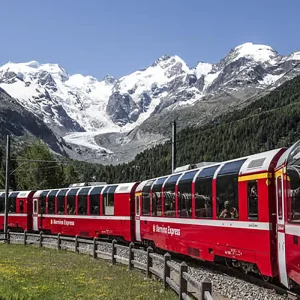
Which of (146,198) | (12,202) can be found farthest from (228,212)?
(12,202)

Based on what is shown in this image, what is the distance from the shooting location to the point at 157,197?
26750 millimetres

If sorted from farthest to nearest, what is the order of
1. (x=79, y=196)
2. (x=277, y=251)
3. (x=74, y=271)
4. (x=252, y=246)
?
1. (x=79, y=196)
2. (x=74, y=271)
3. (x=252, y=246)
4. (x=277, y=251)

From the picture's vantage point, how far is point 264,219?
1505 centimetres

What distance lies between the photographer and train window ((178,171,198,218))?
2148 cm

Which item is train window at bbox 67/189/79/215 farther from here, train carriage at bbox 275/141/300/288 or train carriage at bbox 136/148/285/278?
train carriage at bbox 275/141/300/288

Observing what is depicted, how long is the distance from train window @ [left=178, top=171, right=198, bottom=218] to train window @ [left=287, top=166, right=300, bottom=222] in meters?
9.05

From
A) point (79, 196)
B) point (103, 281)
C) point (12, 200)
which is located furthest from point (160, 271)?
point (12, 200)

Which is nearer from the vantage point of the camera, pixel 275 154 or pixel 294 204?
pixel 294 204

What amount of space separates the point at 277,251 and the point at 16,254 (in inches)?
705

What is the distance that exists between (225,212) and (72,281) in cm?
505

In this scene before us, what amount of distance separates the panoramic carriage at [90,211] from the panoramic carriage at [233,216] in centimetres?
775

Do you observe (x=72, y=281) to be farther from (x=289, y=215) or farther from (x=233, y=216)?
(x=289, y=215)

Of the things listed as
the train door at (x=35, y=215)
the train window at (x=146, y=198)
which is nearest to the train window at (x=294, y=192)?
the train window at (x=146, y=198)

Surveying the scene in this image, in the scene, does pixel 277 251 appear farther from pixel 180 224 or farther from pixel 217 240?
pixel 180 224
